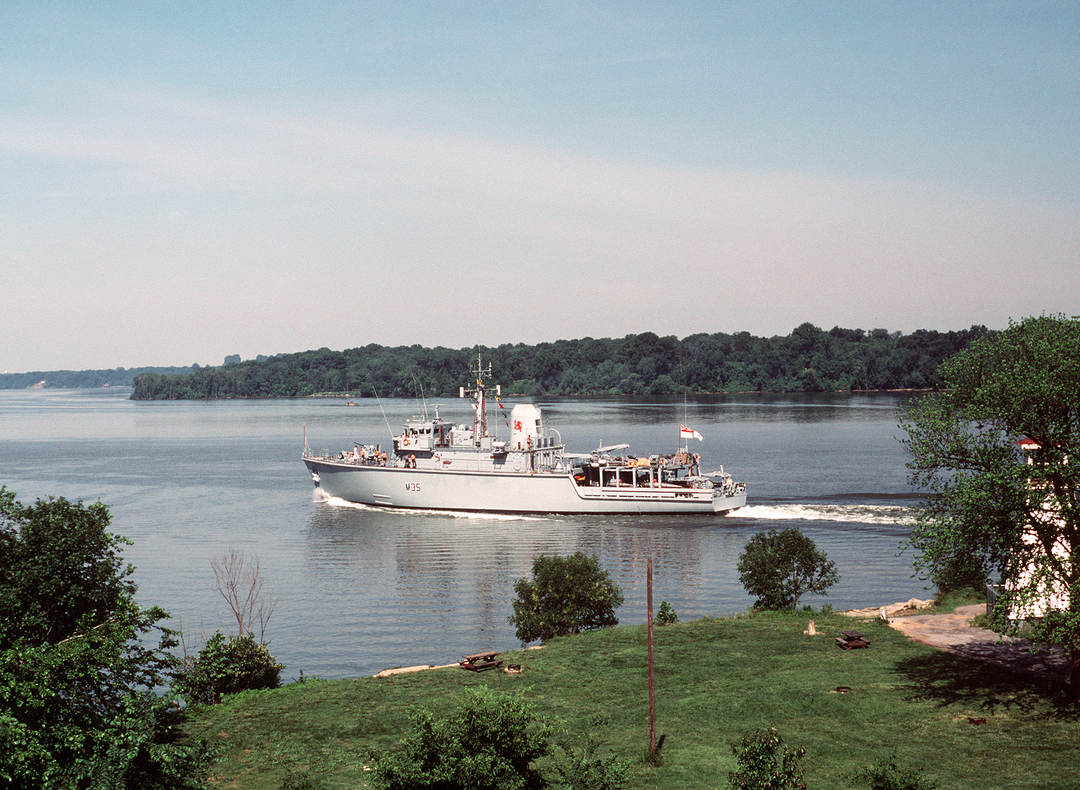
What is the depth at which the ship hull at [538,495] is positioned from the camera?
7331 cm

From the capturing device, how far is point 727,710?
25219 millimetres

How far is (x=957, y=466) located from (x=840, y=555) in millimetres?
33706

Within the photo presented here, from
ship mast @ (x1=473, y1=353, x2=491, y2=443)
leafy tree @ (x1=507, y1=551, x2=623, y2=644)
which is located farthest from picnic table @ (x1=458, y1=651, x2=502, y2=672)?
ship mast @ (x1=473, y1=353, x2=491, y2=443)

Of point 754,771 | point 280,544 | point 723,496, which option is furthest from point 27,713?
point 723,496

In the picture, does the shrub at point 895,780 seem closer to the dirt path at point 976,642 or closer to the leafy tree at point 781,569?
the dirt path at point 976,642

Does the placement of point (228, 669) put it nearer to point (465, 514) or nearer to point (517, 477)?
point (517, 477)

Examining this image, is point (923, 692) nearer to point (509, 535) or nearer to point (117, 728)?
point (117, 728)

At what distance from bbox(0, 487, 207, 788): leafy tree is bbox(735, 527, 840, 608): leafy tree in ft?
81.0

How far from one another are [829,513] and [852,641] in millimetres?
39870

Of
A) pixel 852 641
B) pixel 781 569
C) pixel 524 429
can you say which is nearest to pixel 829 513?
pixel 524 429

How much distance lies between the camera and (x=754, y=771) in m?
15.2

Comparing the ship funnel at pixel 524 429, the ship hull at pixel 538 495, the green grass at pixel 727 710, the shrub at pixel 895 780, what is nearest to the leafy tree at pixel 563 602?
the green grass at pixel 727 710

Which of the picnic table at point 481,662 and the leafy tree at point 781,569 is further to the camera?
the leafy tree at point 781,569

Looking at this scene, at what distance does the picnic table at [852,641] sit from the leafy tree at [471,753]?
15387 millimetres
